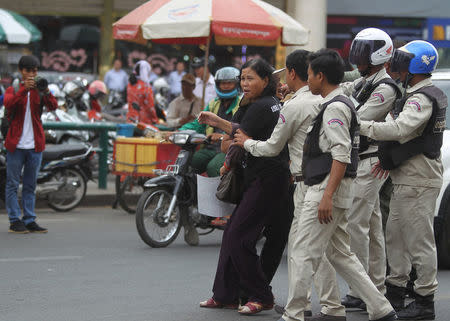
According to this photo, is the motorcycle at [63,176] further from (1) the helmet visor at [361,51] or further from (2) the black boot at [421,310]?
(2) the black boot at [421,310]

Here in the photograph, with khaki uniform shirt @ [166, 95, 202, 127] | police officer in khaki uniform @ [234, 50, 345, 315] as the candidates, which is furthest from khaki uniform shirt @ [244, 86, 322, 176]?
khaki uniform shirt @ [166, 95, 202, 127]

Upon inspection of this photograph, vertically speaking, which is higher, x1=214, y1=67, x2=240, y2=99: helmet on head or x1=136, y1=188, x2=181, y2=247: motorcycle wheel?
x1=214, y1=67, x2=240, y2=99: helmet on head

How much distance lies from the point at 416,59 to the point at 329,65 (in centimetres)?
95

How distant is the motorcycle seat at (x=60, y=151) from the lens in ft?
39.5

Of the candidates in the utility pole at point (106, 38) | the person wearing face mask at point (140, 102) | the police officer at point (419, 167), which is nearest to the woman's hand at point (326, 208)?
the police officer at point (419, 167)

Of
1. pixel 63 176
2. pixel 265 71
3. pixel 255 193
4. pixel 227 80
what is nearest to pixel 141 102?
pixel 63 176

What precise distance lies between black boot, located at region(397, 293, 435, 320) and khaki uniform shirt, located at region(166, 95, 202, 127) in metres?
6.68

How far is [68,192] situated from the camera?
12211 millimetres

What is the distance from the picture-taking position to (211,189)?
24.3ft

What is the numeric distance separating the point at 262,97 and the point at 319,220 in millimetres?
1295

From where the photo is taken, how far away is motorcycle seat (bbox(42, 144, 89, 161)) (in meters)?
12.1

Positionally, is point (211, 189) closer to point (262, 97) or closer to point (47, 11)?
point (262, 97)

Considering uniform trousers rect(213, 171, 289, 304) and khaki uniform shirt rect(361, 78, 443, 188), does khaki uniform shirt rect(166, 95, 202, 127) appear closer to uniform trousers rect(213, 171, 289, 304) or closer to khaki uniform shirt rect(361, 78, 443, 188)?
uniform trousers rect(213, 171, 289, 304)

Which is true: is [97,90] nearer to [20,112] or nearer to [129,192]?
[129,192]
